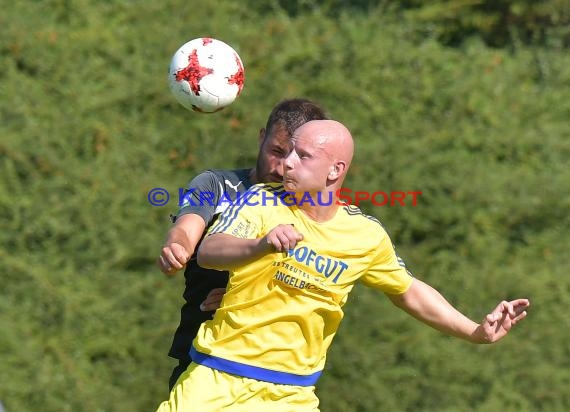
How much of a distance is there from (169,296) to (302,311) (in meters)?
4.28

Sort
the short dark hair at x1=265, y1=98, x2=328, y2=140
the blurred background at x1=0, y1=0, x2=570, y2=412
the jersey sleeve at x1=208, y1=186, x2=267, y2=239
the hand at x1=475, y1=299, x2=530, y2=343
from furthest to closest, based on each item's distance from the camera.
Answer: the blurred background at x1=0, y1=0, x2=570, y2=412, the short dark hair at x1=265, y1=98, x2=328, y2=140, the hand at x1=475, y1=299, x2=530, y2=343, the jersey sleeve at x1=208, y1=186, x2=267, y2=239

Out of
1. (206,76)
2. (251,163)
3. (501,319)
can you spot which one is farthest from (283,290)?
(251,163)

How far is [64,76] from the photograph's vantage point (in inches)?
352

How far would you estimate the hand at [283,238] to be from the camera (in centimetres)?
373

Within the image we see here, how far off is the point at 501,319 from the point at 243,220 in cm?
129

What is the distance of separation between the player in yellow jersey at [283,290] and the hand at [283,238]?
1.41ft

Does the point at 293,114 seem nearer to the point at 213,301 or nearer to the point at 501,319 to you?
the point at 213,301

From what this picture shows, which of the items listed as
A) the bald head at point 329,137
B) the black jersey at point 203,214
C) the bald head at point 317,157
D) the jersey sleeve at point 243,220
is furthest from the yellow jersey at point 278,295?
the black jersey at point 203,214

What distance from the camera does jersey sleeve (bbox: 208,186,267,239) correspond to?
14.0 ft

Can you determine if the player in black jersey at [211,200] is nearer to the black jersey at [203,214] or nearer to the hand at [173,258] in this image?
the black jersey at [203,214]

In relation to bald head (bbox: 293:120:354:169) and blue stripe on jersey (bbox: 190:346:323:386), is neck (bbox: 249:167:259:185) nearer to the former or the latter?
bald head (bbox: 293:120:354:169)

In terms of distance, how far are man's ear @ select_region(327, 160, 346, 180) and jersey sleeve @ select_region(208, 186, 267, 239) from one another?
334mm

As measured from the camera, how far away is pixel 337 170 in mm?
4406

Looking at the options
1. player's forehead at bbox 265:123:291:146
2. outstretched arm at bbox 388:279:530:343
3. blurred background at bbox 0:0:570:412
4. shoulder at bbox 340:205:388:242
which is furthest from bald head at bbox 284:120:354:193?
blurred background at bbox 0:0:570:412
